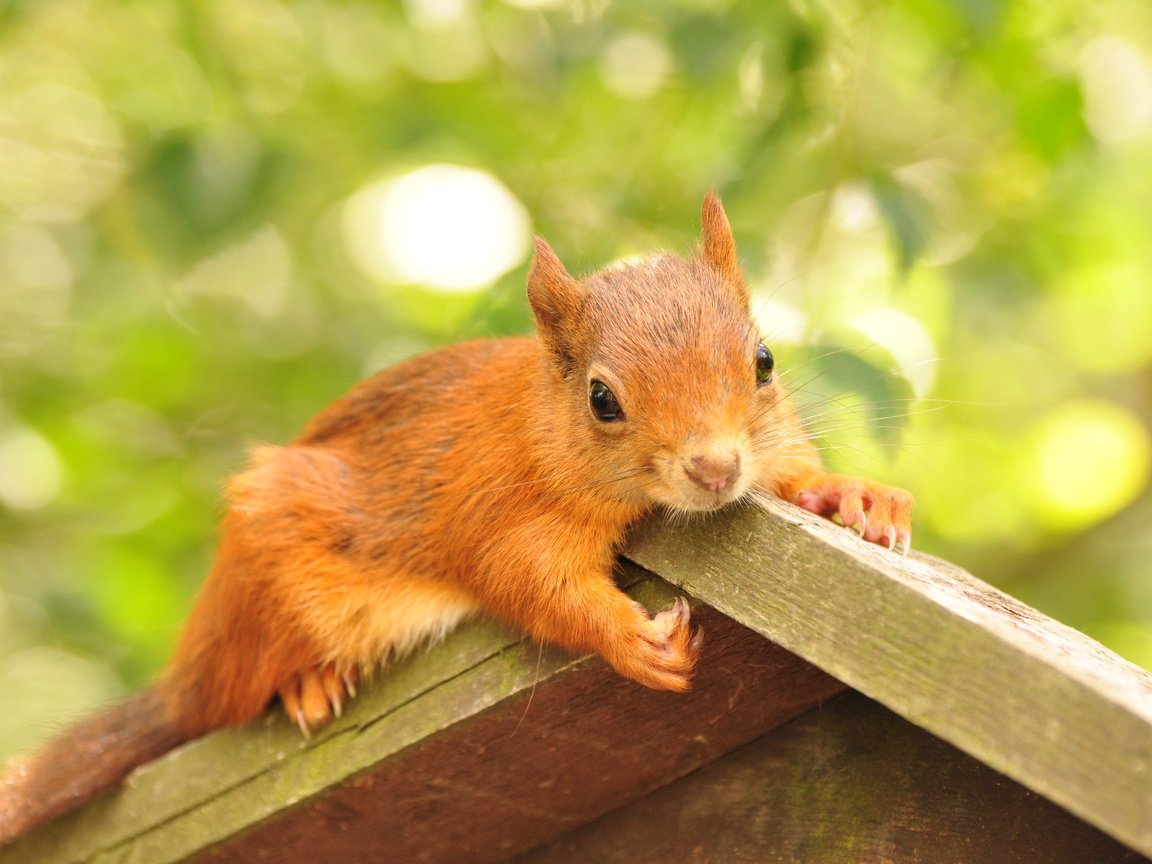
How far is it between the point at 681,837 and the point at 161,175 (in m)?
2.14

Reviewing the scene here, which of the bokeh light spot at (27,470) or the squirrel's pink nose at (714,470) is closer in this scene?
the squirrel's pink nose at (714,470)

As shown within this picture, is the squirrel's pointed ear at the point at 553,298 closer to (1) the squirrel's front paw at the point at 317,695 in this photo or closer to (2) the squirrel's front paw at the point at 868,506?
(2) the squirrel's front paw at the point at 868,506

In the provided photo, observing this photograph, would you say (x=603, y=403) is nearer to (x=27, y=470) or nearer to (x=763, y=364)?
(x=763, y=364)

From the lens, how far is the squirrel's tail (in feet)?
9.62

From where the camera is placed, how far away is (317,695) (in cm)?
A: 265

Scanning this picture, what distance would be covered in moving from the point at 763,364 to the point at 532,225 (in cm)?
158

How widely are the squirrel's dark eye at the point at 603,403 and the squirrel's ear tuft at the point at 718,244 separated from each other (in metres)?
0.43

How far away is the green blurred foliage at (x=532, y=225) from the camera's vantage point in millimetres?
3379

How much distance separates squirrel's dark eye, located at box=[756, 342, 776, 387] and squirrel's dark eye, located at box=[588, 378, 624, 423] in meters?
0.26

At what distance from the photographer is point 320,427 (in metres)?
3.27

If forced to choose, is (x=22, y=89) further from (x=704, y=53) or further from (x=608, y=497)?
(x=608, y=497)

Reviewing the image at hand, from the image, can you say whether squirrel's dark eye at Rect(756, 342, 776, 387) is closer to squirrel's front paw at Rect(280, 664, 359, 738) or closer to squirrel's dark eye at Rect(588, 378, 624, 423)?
squirrel's dark eye at Rect(588, 378, 624, 423)

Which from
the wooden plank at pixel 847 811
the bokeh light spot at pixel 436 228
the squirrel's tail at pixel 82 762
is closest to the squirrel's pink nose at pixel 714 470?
the wooden plank at pixel 847 811

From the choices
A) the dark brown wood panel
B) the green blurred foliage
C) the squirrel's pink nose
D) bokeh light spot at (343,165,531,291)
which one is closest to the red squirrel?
the squirrel's pink nose
